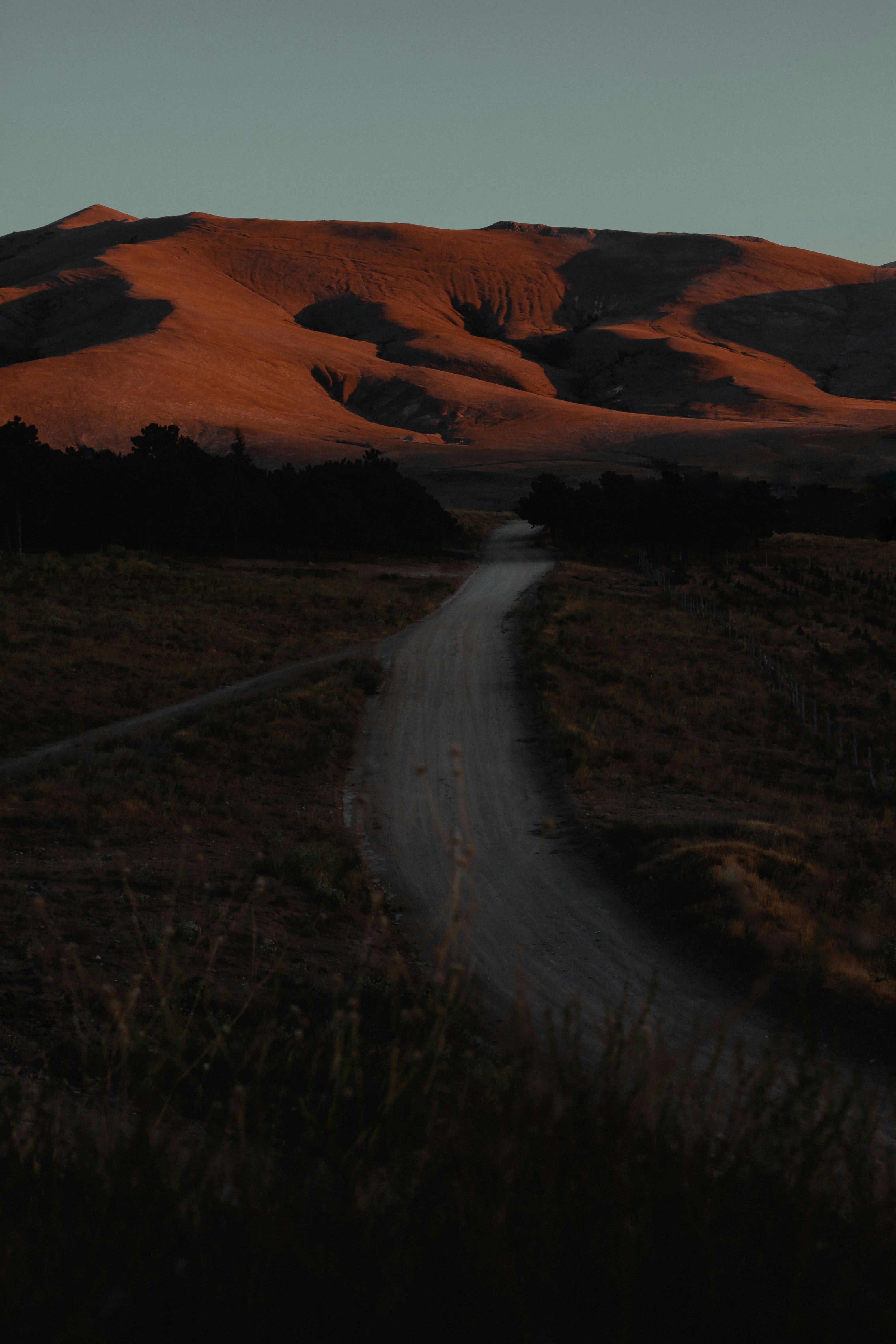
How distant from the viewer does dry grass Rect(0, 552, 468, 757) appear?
88.5 ft

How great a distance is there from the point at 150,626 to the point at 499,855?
26.1 meters

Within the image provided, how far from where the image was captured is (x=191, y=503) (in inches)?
2854

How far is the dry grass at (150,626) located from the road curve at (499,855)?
23.4 feet

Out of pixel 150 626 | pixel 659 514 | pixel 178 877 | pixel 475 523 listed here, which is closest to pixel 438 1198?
pixel 178 877

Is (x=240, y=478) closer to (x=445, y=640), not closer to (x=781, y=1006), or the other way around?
(x=445, y=640)

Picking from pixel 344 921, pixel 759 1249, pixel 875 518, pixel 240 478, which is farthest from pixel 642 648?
pixel 240 478

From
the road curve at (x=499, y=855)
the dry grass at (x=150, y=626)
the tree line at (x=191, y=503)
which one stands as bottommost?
the road curve at (x=499, y=855)

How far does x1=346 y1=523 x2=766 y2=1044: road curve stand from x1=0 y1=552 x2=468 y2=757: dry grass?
7.14 meters

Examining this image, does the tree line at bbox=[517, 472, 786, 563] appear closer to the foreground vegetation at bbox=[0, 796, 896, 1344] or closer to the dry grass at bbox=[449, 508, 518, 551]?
the dry grass at bbox=[449, 508, 518, 551]

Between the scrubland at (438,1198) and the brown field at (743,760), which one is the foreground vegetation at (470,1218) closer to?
the scrubland at (438,1198)

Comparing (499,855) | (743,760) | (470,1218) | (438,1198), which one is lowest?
(499,855)

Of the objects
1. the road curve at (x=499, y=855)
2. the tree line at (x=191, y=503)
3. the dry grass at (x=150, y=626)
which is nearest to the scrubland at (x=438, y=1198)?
the road curve at (x=499, y=855)

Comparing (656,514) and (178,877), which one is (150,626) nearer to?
(178,877)

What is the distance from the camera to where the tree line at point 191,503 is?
69.7 meters
